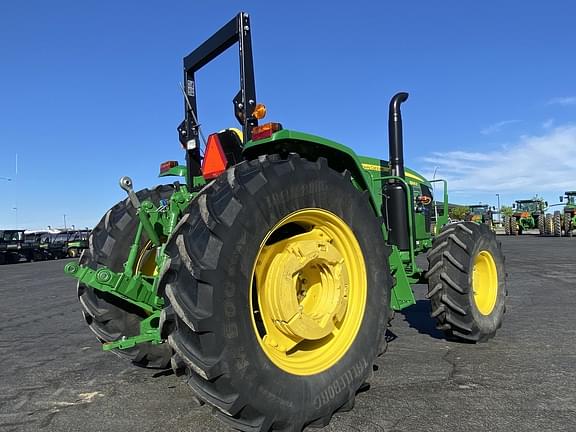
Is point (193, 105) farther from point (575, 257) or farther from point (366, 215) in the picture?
point (575, 257)

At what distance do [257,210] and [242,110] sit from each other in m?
1.18

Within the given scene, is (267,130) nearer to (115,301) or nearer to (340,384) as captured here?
(340,384)

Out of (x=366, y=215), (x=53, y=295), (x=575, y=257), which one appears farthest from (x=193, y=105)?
(x=575, y=257)

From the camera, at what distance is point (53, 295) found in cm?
1073

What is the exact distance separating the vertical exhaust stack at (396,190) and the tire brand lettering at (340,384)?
196 cm

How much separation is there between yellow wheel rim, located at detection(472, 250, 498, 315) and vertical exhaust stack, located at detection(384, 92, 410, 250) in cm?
106

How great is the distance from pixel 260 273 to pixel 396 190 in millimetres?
2463

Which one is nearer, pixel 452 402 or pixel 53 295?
pixel 452 402

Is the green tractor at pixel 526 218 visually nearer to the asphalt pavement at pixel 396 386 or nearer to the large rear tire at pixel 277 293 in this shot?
the asphalt pavement at pixel 396 386

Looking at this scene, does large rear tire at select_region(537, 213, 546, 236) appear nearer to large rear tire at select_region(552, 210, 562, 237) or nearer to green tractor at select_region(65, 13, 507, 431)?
large rear tire at select_region(552, 210, 562, 237)

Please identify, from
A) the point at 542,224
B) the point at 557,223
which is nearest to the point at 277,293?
the point at 557,223

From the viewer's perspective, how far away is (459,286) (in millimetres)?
4738

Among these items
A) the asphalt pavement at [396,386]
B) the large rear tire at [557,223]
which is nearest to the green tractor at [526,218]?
the large rear tire at [557,223]

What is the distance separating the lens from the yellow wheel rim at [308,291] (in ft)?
9.76
